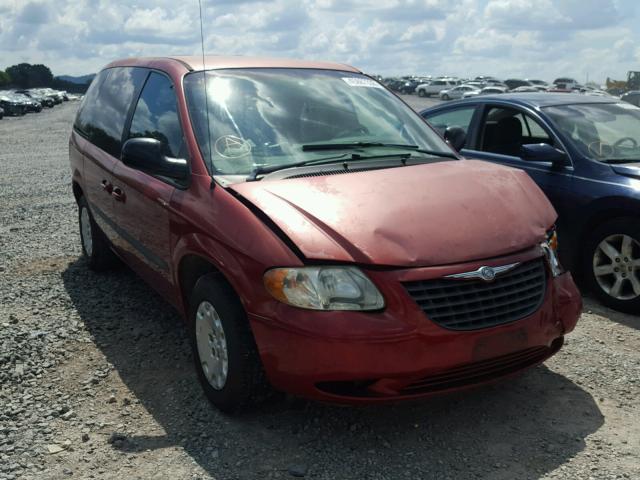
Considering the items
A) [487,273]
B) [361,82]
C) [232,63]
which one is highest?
[232,63]

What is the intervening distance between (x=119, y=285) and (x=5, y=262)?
5.18 ft

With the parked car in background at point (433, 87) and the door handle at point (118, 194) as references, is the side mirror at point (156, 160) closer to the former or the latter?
the door handle at point (118, 194)

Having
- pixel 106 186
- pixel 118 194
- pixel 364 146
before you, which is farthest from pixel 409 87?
pixel 364 146

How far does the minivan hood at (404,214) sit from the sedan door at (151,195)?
2.53ft

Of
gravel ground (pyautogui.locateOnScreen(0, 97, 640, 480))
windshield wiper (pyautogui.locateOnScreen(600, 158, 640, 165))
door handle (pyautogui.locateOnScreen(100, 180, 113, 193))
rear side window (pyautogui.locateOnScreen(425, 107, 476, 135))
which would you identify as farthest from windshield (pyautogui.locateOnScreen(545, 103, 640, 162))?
door handle (pyautogui.locateOnScreen(100, 180, 113, 193))

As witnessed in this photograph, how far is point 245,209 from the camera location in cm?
328

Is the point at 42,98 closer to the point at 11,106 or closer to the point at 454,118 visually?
the point at 11,106

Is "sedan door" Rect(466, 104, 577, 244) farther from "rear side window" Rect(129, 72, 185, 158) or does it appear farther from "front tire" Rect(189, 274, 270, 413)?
"front tire" Rect(189, 274, 270, 413)

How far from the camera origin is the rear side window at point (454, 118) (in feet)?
22.1

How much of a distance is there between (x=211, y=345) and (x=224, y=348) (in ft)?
0.53

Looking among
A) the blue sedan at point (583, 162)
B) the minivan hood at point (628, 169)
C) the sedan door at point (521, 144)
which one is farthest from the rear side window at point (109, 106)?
the minivan hood at point (628, 169)

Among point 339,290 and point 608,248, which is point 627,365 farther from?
point 339,290

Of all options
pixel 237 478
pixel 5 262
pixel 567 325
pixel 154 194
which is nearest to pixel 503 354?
pixel 567 325

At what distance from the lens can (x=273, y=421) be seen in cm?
354
